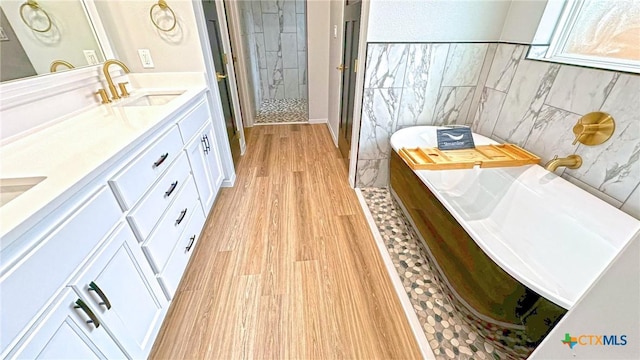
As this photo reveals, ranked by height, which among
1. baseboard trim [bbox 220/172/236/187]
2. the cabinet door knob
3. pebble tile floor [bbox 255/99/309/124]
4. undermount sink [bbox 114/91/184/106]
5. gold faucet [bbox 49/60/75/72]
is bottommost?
baseboard trim [bbox 220/172/236/187]

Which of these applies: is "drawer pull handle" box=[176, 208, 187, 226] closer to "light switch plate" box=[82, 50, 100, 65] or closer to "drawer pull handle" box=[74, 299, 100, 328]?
"drawer pull handle" box=[74, 299, 100, 328]

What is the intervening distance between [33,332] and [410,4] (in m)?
2.29

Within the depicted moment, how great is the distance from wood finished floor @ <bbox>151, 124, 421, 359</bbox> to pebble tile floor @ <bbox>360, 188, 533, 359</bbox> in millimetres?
112

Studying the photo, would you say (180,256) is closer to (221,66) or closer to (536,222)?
(221,66)

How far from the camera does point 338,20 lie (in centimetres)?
280

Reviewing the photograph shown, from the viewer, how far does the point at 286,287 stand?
4.91 feet

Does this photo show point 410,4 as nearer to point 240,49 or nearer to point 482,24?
point 482,24

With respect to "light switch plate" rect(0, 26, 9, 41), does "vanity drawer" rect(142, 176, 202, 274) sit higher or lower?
lower

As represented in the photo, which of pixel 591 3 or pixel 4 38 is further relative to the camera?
pixel 591 3

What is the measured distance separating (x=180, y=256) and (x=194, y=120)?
0.88 metres

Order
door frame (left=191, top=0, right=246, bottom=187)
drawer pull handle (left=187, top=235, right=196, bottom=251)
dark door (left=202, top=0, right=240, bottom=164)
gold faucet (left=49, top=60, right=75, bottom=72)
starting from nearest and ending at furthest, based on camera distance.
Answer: gold faucet (left=49, top=60, right=75, bottom=72) < drawer pull handle (left=187, top=235, right=196, bottom=251) < door frame (left=191, top=0, right=246, bottom=187) < dark door (left=202, top=0, right=240, bottom=164)

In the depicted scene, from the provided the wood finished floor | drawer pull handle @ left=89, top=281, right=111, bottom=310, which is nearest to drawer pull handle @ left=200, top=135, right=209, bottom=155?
the wood finished floor

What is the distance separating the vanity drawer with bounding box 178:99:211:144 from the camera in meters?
1.55

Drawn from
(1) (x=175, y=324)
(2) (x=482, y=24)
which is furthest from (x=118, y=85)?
(2) (x=482, y=24)
